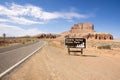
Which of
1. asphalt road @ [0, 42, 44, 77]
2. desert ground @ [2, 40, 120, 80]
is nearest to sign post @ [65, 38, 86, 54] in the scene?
asphalt road @ [0, 42, 44, 77]

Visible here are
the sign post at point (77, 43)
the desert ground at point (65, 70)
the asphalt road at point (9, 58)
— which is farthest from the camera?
the sign post at point (77, 43)

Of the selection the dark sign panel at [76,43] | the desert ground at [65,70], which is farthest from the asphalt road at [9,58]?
the dark sign panel at [76,43]

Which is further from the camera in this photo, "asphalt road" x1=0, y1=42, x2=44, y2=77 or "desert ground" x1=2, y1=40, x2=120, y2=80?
"asphalt road" x1=0, y1=42, x2=44, y2=77

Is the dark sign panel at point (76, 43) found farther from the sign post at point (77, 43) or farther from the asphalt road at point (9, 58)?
the asphalt road at point (9, 58)

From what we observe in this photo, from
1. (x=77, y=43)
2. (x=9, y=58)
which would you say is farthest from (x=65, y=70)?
(x=77, y=43)

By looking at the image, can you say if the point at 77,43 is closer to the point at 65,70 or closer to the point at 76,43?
the point at 76,43

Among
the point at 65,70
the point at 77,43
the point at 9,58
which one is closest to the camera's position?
the point at 65,70

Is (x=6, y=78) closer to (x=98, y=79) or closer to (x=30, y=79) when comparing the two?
(x=30, y=79)

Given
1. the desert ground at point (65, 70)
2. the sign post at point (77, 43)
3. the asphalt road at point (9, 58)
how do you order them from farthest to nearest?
the sign post at point (77, 43), the asphalt road at point (9, 58), the desert ground at point (65, 70)

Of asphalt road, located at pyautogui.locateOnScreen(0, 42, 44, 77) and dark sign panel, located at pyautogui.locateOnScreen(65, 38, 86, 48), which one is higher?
dark sign panel, located at pyautogui.locateOnScreen(65, 38, 86, 48)

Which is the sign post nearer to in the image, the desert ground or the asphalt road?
the asphalt road

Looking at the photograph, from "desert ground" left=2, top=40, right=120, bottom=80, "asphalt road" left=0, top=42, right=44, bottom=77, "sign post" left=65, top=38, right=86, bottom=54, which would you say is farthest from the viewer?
"sign post" left=65, top=38, right=86, bottom=54

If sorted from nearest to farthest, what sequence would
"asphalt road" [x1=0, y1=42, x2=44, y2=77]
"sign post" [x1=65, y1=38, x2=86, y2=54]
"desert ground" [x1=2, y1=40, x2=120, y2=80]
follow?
1. "desert ground" [x1=2, y1=40, x2=120, y2=80]
2. "asphalt road" [x1=0, y1=42, x2=44, y2=77]
3. "sign post" [x1=65, y1=38, x2=86, y2=54]

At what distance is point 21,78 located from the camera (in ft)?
31.6
